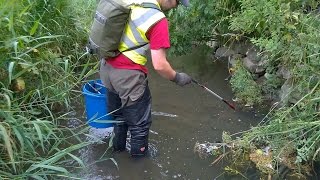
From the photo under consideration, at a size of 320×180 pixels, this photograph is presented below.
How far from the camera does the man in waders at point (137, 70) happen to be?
133 inches

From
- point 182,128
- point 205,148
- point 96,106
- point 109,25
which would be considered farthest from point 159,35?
point 182,128

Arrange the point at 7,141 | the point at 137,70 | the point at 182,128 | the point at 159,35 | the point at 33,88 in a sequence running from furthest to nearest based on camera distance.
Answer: the point at 182,128 → the point at 33,88 → the point at 137,70 → the point at 159,35 → the point at 7,141

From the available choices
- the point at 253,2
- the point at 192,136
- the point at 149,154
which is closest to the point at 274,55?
the point at 253,2

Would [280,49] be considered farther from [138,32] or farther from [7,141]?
[7,141]

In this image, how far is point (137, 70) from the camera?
11.9 feet

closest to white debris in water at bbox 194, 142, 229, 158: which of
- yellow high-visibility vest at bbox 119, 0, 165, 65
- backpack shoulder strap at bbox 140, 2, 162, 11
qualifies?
yellow high-visibility vest at bbox 119, 0, 165, 65

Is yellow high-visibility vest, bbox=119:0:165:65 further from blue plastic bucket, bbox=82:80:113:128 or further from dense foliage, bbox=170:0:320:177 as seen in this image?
dense foliage, bbox=170:0:320:177

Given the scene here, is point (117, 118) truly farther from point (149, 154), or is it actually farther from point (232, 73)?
point (232, 73)

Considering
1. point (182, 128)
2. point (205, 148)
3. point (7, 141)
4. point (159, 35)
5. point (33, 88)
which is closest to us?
point (7, 141)

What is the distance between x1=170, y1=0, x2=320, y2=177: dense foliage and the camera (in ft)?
11.5

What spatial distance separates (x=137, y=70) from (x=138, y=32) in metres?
0.34

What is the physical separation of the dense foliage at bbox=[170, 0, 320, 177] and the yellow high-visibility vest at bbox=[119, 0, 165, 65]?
1.18 metres

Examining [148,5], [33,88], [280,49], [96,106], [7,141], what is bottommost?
[96,106]

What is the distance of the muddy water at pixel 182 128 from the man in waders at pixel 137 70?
0.22 m
